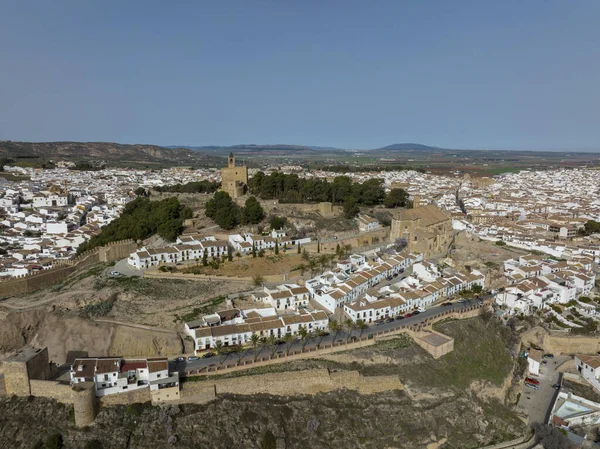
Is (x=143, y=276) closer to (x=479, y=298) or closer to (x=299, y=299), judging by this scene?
(x=299, y=299)

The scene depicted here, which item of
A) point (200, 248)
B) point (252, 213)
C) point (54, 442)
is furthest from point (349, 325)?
point (252, 213)

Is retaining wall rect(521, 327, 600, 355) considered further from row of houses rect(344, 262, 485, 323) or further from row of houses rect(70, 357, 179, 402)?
row of houses rect(70, 357, 179, 402)

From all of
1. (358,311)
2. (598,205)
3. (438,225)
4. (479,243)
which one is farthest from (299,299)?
(598,205)

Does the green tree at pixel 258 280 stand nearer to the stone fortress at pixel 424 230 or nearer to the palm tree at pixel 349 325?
the palm tree at pixel 349 325

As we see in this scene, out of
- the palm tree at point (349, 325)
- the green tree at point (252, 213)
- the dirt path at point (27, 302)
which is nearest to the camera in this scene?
the palm tree at point (349, 325)

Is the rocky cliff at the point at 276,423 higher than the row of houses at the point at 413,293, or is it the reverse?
the row of houses at the point at 413,293

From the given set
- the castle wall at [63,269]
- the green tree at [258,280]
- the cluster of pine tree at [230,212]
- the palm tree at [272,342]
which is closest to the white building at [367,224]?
the cluster of pine tree at [230,212]
